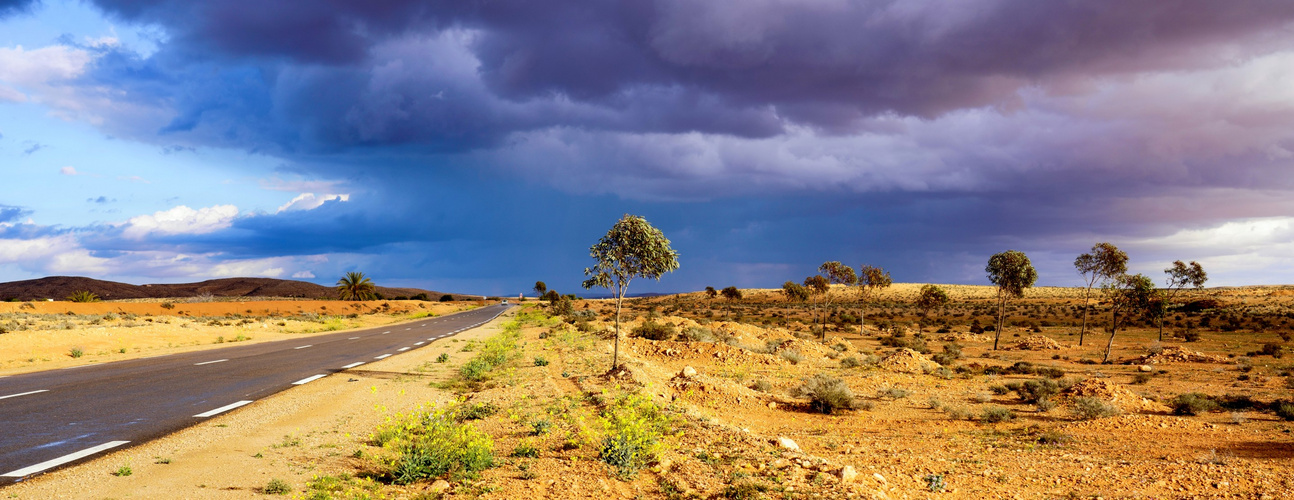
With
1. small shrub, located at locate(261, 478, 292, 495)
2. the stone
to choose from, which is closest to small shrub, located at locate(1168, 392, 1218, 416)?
the stone

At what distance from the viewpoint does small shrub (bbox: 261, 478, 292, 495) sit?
22.1 ft

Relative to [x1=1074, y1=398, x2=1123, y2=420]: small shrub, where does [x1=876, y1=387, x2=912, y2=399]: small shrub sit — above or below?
below

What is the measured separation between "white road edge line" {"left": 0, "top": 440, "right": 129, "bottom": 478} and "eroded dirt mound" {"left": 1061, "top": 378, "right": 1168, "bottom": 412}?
19277mm

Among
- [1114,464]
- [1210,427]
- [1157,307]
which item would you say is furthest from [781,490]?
[1157,307]

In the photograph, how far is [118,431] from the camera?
366 inches

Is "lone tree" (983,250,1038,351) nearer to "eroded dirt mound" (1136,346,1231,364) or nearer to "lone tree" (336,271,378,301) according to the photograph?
"eroded dirt mound" (1136,346,1231,364)

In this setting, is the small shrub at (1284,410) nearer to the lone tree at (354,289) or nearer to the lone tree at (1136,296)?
the lone tree at (1136,296)

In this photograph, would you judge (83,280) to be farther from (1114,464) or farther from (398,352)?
(1114,464)

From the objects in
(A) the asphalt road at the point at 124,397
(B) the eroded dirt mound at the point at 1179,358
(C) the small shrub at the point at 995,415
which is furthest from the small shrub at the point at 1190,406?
(A) the asphalt road at the point at 124,397

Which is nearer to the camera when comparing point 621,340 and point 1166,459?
point 1166,459

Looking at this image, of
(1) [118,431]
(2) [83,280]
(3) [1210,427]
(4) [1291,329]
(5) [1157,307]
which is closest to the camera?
(1) [118,431]

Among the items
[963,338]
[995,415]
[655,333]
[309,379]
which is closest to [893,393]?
[995,415]

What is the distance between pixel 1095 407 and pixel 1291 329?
5023cm

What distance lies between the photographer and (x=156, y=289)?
162 meters
